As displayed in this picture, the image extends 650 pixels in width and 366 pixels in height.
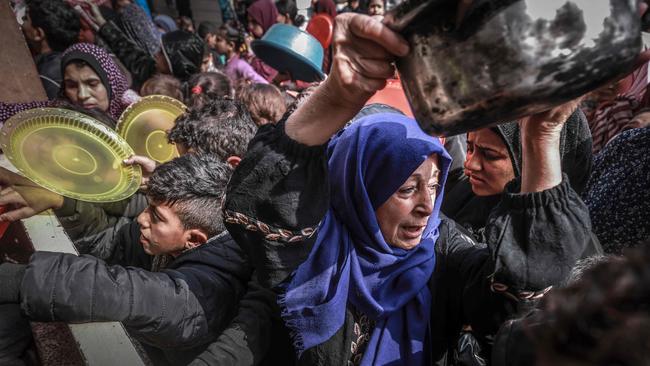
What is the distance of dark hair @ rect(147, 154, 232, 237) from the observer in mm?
1555

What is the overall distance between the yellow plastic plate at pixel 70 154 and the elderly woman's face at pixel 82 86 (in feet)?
5.07

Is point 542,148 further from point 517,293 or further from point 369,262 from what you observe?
point 369,262

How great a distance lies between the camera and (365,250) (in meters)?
1.25

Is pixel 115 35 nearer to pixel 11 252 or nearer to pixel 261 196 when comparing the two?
pixel 11 252

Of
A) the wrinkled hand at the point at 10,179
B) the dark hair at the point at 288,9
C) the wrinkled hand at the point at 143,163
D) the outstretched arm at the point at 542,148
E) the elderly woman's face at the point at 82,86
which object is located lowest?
the wrinkled hand at the point at 143,163

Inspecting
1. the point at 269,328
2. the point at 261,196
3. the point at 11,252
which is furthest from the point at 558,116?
the point at 11,252

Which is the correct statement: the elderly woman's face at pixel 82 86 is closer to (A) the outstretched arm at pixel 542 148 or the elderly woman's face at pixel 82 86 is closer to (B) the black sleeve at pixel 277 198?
(B) the black sleeve at pixel 277 198

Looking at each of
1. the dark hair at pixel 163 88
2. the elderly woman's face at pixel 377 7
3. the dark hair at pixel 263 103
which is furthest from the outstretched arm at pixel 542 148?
the elderly woman's face at pixel 377 7

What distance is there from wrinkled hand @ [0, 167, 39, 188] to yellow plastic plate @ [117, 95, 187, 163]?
66 cm

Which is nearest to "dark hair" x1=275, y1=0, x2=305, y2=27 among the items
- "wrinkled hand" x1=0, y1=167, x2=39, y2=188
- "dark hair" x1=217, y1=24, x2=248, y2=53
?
"dark hair" x1=217, y1=24, x2=248, y2=53

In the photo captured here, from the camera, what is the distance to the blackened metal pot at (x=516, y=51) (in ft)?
1.60

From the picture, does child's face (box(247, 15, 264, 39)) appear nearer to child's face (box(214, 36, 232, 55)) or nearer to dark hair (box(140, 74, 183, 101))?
child's face (box(214, 36, 232, 55))

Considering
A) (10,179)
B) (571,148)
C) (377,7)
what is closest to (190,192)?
(10,179)

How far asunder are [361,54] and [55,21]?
427cm
